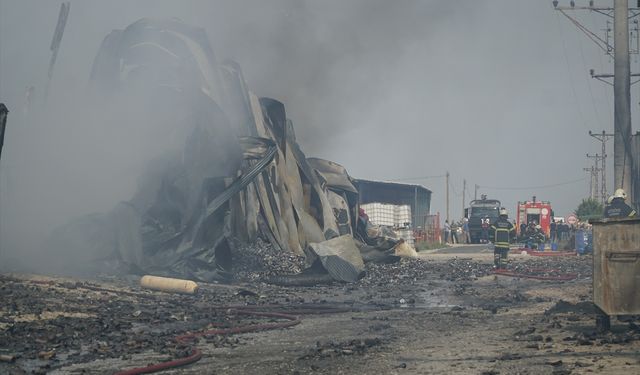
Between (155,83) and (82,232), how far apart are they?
171 inches

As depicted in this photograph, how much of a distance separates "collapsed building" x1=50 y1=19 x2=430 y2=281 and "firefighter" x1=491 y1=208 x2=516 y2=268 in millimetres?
3308

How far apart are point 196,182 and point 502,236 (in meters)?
7.38

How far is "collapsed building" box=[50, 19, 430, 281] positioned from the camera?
1473 centimetres

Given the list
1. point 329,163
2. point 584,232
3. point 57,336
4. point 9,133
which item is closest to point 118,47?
point 9,133

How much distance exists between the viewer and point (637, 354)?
20.7 ft

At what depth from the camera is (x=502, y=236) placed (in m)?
17.8

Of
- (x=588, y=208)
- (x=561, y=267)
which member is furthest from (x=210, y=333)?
(x=588, y=208)

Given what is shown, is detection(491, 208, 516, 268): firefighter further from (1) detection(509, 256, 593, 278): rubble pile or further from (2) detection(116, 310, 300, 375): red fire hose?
(2) detection(116, 310, 300, 375): red fire hose

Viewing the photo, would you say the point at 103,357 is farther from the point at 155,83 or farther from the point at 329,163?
the point at 329,163

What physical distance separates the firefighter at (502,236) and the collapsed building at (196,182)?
331 centimetres

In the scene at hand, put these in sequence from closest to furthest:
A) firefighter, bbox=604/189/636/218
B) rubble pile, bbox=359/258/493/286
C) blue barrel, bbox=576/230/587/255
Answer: firefighter, bbox=604/189/636/218 < rubble pile, bbox=359/258/493/286 < blue barrel, bbox=576/230/587/255

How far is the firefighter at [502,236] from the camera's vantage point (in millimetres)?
17625

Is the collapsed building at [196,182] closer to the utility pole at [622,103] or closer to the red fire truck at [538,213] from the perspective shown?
the utility pole at [622,103]

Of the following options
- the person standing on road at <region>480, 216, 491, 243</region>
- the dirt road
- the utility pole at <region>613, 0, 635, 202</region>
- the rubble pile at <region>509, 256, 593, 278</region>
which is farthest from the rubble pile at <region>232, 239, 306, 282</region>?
the person standing on road at <region>480, 216, 491, 243</region>
